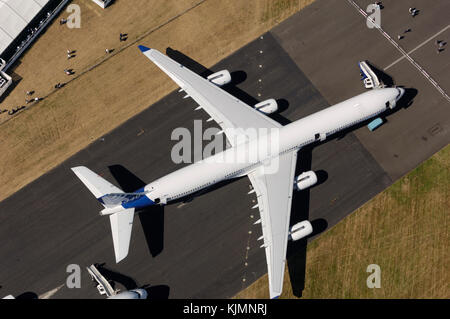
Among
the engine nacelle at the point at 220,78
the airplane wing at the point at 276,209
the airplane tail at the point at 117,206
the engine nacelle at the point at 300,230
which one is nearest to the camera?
the airplane tail at the point at 117,206

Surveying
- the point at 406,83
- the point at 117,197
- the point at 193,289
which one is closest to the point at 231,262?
the point at 193,289

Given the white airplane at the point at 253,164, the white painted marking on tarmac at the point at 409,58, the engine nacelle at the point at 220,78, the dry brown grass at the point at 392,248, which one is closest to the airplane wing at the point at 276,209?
the white airplane at the point at 253,164

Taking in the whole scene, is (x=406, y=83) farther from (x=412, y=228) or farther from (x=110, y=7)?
(x=110, y=7)

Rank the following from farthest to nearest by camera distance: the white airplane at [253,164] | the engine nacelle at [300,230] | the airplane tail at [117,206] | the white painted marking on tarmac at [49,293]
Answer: the white painted marking on tarmac at [49,293]
the engine nacelle at [300,230]
the white airplane at [253,164]
the airplane tail at [117,206]

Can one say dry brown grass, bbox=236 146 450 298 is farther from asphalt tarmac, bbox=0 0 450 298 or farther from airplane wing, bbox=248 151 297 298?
airplane wing, bbox=248 151 297 298

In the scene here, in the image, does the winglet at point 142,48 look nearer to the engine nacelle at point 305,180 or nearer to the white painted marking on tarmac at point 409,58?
the engine nacelle at point 305,180

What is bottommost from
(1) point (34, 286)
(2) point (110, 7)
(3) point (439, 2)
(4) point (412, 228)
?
(4) point (412, 228)

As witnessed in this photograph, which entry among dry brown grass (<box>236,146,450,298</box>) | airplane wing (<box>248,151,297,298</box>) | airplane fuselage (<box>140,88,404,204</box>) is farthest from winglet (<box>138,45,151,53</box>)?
dry brown grass (<box>236,146,450,298</box>)
